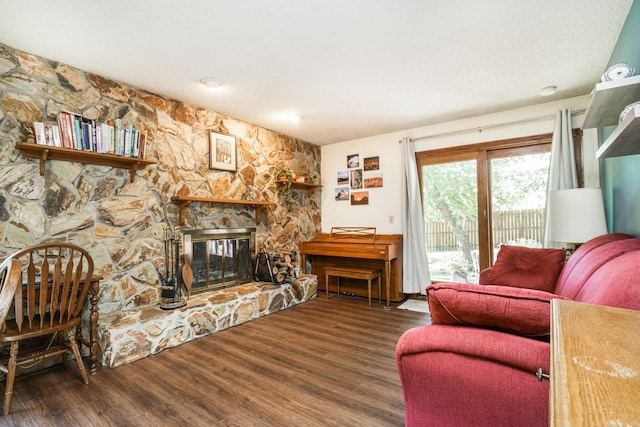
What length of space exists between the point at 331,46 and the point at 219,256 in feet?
8.33

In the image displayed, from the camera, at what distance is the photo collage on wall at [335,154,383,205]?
15.1ft

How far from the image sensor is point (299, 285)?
158 inches

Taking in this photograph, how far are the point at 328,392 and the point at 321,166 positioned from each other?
12.4ft

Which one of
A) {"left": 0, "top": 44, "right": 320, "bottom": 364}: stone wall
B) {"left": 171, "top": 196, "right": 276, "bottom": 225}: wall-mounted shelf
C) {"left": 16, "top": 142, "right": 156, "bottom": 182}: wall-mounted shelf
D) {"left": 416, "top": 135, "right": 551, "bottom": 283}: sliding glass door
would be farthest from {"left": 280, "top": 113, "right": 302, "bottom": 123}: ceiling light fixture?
{"left": 416, "top": 135, "right": 551, "bottom": 283}: sliding glass door

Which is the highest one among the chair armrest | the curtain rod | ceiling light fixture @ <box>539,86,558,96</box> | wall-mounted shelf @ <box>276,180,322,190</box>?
ceiling light fixture @ <box>539,86,558,96</box>

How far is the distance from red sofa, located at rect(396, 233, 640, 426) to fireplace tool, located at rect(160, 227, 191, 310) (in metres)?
2.37

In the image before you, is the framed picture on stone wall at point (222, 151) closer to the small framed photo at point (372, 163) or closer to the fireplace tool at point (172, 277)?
the fireplace tool at point (172, 277)

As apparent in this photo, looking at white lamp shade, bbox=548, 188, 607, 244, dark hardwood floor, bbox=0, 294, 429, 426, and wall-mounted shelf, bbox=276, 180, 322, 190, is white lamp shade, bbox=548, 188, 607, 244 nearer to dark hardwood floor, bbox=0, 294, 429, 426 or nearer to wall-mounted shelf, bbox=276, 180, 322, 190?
dark hardwood floor, bbox=0, 294, 429, 426

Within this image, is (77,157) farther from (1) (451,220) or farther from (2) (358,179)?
(1) (451,220)

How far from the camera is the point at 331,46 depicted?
7.48 feet

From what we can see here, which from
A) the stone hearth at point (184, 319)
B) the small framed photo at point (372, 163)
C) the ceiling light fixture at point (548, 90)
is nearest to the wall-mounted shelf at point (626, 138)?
the ceiling light fixture at point (548, 90)

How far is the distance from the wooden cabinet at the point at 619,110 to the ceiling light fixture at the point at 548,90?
4.71ft

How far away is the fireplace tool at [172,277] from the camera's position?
287 centimetres

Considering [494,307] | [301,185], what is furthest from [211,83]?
[494,307]
